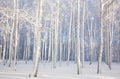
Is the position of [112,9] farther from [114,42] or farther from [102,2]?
[114,42]

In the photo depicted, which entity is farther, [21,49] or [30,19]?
[21,49]

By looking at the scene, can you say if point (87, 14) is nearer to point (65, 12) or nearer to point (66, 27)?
point (65, 12)

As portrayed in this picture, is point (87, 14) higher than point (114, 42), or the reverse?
point (87, 14)

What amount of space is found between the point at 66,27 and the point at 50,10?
16.9m

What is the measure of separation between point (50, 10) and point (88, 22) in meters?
10.5

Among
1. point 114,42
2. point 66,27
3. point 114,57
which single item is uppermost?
point 66,27

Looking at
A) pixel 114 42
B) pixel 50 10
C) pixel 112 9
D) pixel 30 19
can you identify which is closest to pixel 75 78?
pixel 30 19

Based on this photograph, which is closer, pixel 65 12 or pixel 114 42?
pixel 65 12

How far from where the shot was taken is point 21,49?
52.3 m

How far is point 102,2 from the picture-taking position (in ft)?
62.7

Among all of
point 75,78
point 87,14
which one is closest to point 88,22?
point 87,14

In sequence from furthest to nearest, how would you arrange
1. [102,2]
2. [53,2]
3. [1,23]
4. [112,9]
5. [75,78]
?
[53,2] → [112,9] → [102,2] → [75,78] → [1,23]

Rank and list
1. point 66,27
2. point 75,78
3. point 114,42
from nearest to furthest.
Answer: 1. point 75,78
2. point 114,42
3. point 66,27

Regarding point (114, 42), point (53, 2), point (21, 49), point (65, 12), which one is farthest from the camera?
point (21, 49)
